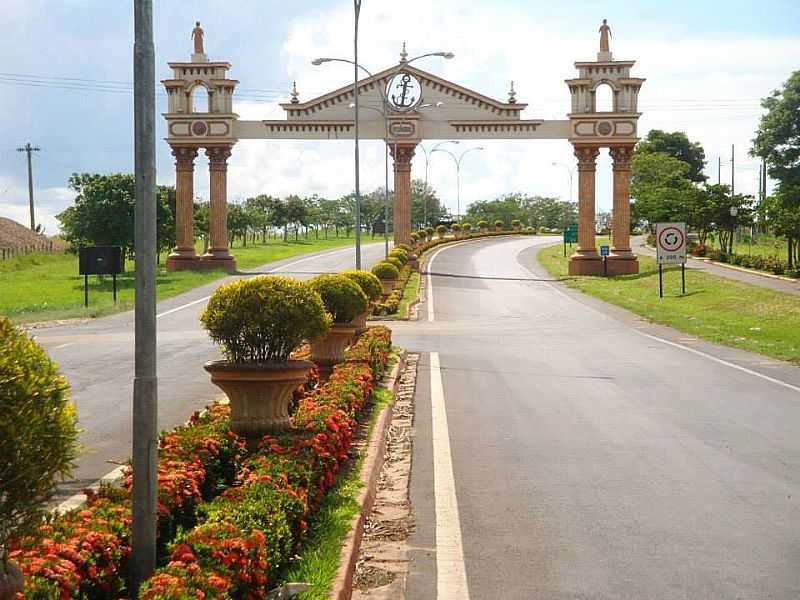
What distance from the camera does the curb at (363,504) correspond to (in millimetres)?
6238

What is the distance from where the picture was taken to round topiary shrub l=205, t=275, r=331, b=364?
31.7 ft

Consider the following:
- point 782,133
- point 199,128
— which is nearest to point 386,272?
point 199,128

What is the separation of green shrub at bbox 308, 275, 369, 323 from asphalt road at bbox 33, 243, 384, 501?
218cm

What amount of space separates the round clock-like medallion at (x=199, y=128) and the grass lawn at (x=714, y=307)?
1987cm

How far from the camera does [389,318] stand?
33125 mm

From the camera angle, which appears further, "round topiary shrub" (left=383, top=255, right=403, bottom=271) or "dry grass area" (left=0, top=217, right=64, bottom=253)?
"dry grass area" (left=0, top=217, right=64, bottom=253)

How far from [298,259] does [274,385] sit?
61483mm

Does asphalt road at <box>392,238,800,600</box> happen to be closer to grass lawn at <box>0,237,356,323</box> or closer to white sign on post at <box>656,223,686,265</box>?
white sign on post at <box>656,223,686,265</box>

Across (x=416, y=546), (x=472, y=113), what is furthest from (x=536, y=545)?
(x=472, y=113)

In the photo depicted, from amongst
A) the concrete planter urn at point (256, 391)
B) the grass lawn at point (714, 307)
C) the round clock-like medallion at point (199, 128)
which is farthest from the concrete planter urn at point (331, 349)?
the round clock-like medallion at point (199, 128)

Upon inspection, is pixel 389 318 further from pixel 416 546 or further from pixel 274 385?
pixel 416 546

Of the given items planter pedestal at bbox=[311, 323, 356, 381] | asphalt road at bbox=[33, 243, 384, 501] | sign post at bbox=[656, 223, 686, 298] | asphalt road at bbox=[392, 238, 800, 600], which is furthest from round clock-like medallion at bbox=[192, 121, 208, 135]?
planter pedestal at bbox=[311, 323, 356, 381]

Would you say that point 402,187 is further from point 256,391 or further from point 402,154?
point 256,391

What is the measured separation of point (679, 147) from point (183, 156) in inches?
3175
